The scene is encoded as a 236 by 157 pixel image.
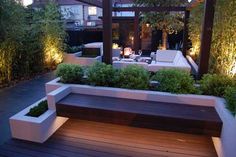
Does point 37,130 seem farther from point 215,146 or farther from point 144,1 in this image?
point 144,1

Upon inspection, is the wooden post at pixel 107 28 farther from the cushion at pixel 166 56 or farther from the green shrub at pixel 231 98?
the cushion at pixel 166 56

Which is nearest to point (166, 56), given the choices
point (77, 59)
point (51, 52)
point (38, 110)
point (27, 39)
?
point (77, 59)

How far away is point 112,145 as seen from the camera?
3.07m

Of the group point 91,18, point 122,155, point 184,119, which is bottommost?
point 122,155

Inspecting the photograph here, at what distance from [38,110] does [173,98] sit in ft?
7.04

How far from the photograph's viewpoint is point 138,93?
346 centimetres

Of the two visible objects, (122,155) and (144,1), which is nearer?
(122,155)

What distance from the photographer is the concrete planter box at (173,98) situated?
2500 mm

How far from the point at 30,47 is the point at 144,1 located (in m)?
6.24

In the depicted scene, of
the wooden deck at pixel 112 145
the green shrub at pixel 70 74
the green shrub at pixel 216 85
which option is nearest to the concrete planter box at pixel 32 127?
the wooden deck at pixel 112 145

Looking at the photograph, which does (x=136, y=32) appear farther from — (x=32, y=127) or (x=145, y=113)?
(x=32, y=127)

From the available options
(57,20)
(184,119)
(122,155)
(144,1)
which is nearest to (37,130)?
(122,155)

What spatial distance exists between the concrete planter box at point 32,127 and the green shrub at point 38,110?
97 millimetres

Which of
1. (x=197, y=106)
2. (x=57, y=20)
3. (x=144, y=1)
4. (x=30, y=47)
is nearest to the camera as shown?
(x=197, y=106)
